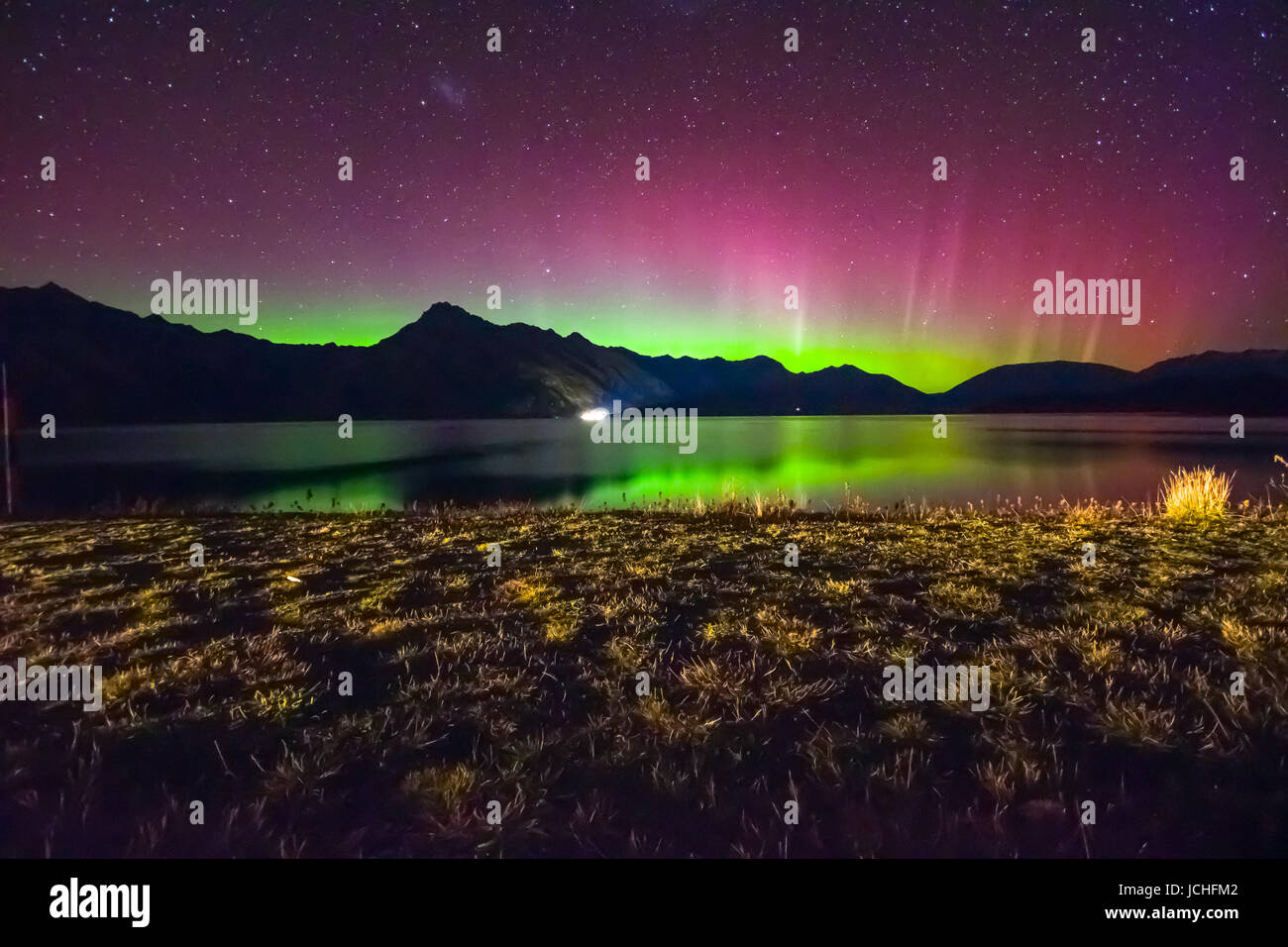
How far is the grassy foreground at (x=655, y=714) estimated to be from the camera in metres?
3.52

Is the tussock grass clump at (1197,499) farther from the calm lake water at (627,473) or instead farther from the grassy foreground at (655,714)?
the calm lake water at (627,473)

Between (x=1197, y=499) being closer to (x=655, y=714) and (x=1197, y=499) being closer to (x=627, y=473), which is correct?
(x=655, y=714)

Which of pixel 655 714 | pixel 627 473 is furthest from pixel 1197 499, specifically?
pixel 627 473

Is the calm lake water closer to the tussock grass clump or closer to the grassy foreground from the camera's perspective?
the tussock grass clump

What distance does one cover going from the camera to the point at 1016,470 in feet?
143

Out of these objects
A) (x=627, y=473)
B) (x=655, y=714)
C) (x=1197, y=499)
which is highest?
(x=1197, y=499)

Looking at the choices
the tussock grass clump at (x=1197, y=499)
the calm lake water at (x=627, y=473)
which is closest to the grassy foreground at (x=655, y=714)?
the tussock grass clump at (x=1197, y=499)

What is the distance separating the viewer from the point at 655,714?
4590 mm

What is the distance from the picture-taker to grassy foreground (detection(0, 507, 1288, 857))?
352 cm

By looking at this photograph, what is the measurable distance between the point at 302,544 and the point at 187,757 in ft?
26.7

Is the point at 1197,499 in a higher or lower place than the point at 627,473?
higher
